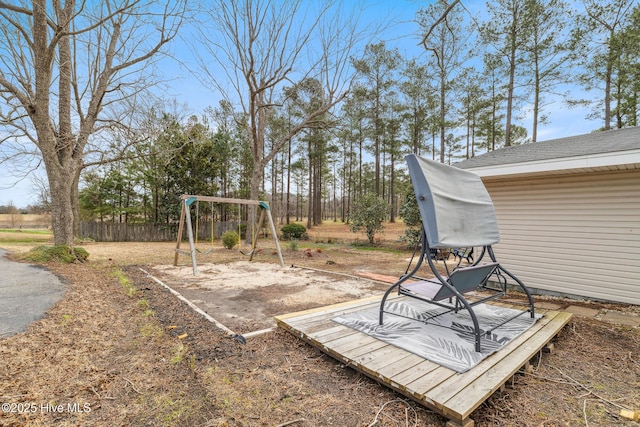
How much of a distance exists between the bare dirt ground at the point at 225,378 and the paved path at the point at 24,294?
164 mm

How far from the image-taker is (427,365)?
2.10 meters

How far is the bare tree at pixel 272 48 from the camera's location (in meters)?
9.15

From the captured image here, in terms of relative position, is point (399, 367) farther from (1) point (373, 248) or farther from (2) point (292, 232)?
(2) point (292, 232)

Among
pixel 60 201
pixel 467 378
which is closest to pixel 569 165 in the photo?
pixel 467 378

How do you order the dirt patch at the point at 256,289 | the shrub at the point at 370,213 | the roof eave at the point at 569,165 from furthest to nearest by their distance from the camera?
the shrub at the point at 370,213 → the roof eave at the point at 569,165 → the dirt patch at the point at 256,289

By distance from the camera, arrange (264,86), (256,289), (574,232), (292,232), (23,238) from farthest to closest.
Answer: (292,232), (23,238), (264,86), (256,289), (574,232)

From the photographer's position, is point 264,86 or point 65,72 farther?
point 264,86

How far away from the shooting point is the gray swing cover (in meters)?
2.50

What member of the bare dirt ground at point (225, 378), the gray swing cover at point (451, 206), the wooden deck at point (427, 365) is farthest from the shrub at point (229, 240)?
the gray swing cover at point (451, 206)

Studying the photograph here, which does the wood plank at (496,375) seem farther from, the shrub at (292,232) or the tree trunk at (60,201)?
the shrub at (292,232)

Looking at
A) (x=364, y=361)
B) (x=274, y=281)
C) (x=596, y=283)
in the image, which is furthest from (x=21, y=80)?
(x=596, y=283)

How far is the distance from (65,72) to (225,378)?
343 inches

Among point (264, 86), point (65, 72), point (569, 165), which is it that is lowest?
point (569, 165)

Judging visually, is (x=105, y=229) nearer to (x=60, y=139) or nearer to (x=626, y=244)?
(x=60, y=139)
